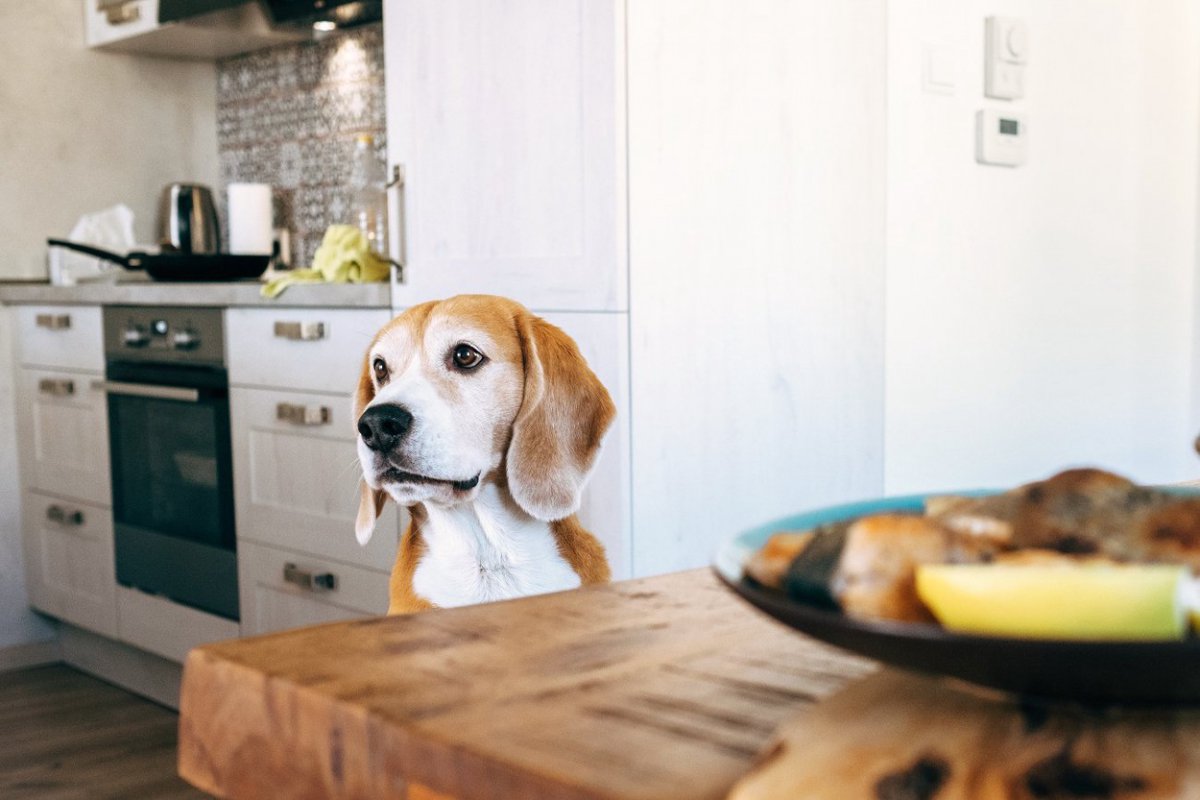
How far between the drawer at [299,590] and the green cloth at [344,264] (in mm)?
598

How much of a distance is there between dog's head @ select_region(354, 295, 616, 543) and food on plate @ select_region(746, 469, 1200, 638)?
3.65 feet

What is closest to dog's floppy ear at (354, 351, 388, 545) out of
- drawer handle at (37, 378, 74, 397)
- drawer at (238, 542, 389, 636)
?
drawer at (238, 542, 389, 636)

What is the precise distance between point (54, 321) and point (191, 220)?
1.79 feet

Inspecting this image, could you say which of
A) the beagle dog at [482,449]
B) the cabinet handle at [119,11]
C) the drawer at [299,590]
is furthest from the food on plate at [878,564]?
the cabinet handle at [119,11]

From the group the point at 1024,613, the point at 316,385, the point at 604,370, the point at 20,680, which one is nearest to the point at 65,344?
the point at 20,680

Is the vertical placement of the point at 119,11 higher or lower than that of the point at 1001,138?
higher

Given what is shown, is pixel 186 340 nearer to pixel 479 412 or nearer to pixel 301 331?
pixel 301 331

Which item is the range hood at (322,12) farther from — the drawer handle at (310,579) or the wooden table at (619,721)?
the wooden table at (619,721)

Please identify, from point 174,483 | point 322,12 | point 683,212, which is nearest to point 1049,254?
point 683,212

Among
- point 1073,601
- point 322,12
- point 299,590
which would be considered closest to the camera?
point 1073,601

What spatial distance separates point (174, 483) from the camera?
10.5 ft

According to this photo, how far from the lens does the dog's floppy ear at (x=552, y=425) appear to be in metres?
1.65

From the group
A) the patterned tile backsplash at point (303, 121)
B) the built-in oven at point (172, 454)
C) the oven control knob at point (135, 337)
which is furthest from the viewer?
the patterned tile backsplash at point (303, 121)

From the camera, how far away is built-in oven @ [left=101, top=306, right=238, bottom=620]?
3018 mm
